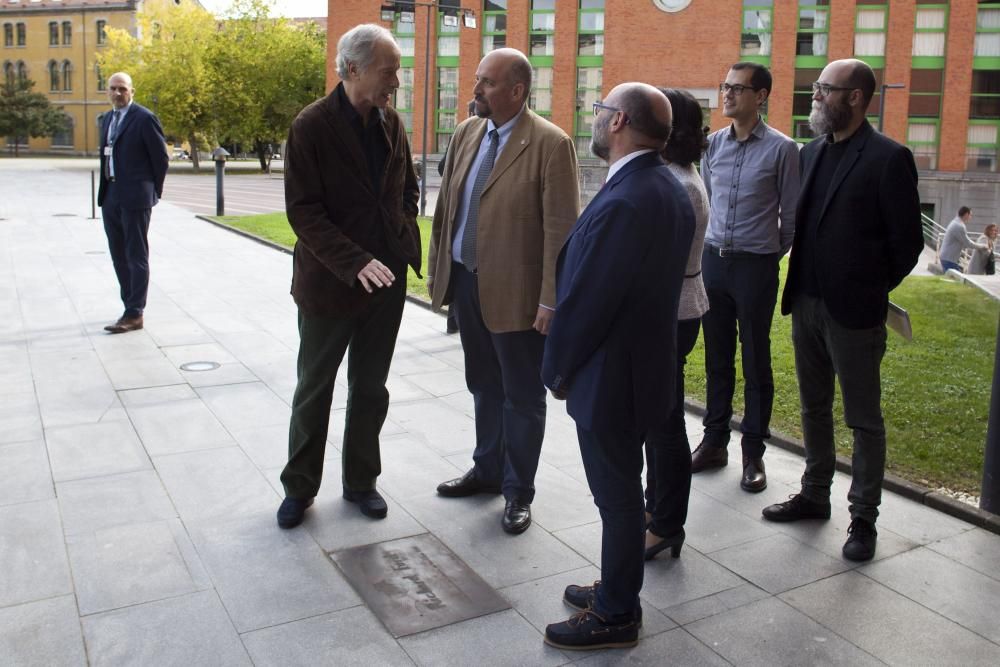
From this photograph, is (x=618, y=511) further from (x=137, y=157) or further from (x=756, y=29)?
(x=756, y=29)

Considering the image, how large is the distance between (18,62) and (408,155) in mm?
93860

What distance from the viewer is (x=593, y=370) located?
311 cm

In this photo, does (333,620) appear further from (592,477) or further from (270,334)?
(270,334)

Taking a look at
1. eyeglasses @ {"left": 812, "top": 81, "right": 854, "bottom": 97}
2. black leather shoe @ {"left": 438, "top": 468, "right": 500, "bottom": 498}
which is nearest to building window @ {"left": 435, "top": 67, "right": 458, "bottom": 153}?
black leather shoe @ {"left": 438, "top": 468, "right": 500, "bottom": 498}

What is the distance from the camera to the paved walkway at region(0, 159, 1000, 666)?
3279mm

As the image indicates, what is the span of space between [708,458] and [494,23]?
5426 cm

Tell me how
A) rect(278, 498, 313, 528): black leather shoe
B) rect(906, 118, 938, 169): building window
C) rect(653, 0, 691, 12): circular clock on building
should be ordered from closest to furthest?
1. rect(278, 498, 313, 528): black leather shoe
2. rect(906, 118, 938, 169): building window
3. rect(653, 0, 691, 12): circular clock on building

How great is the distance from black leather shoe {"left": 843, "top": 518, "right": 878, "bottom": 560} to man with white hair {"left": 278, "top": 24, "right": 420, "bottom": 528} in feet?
6.80

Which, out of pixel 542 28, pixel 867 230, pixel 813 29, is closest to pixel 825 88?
pixel 867 230

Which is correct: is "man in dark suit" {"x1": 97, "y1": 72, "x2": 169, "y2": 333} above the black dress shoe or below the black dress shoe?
above

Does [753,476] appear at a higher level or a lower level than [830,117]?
lower

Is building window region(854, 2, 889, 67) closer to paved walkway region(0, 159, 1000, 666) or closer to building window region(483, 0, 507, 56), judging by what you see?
building window region(483, 0, 507, 56)

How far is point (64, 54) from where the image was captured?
8400 cm

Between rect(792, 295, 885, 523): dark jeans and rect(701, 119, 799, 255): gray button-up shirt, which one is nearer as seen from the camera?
rect(792, 295, 885, 523): dark jeans
